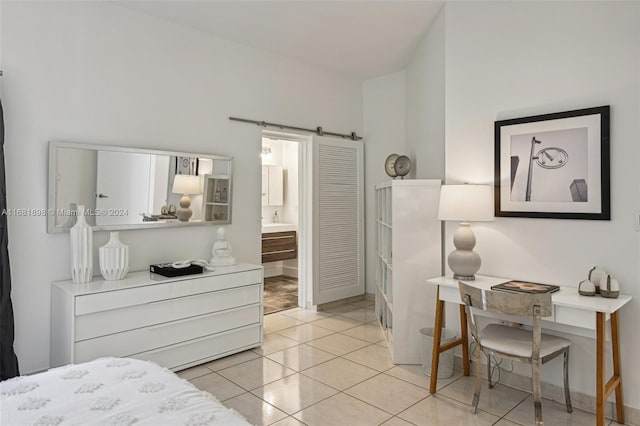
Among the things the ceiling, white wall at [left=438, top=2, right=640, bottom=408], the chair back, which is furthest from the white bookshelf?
the ceiling

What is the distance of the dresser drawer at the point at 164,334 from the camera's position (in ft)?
9.11

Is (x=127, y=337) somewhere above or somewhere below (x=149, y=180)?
below

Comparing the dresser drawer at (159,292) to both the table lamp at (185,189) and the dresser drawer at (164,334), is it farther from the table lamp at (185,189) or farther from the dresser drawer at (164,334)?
the table lamp at (185,189)

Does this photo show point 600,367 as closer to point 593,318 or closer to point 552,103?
point 593,318

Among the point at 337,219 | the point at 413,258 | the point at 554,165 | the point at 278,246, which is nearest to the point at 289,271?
the point at 278,246

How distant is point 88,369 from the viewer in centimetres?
181

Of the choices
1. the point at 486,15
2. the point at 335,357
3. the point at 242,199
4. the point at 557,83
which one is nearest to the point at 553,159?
the point at 557,83

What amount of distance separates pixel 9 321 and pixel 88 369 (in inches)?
52.6

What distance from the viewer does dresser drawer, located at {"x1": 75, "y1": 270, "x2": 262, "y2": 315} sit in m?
2.74

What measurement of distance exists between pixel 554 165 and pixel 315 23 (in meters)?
2.30

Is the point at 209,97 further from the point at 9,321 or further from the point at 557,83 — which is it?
the point at 557,83

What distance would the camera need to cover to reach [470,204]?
282cm

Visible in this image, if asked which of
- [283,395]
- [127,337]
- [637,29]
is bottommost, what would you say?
[283,395]

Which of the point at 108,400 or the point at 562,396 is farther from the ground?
the point at 108,400
